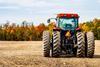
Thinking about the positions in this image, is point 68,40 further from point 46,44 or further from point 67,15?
point 67,15

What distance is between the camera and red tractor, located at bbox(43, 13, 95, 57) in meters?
25.0

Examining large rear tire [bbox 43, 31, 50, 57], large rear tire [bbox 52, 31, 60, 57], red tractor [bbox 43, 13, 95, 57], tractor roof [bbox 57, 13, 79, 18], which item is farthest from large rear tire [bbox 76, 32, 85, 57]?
tractor roof [bbox 57, 13, 79, 18]

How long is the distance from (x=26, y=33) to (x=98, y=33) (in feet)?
101

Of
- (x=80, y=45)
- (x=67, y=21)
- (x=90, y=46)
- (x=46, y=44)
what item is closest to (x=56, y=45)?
(x=46, y=44)

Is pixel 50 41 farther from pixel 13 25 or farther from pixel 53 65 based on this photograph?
pixel 13 25

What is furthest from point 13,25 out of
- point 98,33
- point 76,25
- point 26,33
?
point 76,25

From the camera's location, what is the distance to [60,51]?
2561cm

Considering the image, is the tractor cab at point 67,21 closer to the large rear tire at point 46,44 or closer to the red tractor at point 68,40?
the red tractor at point 68,40

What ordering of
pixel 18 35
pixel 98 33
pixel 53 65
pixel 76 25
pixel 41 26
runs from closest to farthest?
pixel 53 65 → pixel 76 25 → pixel 98 33 → pixel 18 35 → pixel 41 26

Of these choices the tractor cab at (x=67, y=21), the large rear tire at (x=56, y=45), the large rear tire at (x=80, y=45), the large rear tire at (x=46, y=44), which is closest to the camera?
the large rear tire at (x=80, y=45)

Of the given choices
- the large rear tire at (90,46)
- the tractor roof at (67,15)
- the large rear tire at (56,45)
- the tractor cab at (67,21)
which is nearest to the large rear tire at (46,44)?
the large rear tire at (56,45)

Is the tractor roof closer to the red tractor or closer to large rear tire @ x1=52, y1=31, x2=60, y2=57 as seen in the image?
the red tractor

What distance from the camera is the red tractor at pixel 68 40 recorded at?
2503 cm

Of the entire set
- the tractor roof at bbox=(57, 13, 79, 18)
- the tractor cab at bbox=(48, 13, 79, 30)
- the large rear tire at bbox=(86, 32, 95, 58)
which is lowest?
the large rear tire at bbox=(86, 32, 95, 58)
